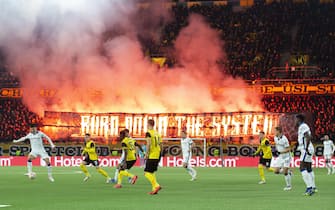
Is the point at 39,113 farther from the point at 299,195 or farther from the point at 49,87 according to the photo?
the point at 299,195

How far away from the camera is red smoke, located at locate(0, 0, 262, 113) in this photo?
5472 centimetres

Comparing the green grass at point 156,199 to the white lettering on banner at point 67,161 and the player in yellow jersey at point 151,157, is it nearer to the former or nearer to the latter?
the player in yellow jersey at point 151,157

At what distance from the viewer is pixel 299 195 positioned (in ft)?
66.6

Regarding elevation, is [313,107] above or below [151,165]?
above

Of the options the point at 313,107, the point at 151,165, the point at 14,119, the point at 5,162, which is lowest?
the point at 5,162

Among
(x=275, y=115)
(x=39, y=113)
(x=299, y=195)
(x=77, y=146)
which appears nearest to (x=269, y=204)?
(x=299, y=195)

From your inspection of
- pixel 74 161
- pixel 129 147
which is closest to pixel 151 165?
pixel 129 147

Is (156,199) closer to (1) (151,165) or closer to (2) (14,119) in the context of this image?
A: (1) (151,165)

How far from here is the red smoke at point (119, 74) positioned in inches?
2154

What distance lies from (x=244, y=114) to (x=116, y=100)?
10537 millimetres

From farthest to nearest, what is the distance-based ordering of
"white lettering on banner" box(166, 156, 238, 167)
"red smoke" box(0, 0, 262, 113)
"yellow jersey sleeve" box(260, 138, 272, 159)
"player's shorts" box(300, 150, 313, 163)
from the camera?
"red smoke" box(0, 0, 262, 113)
"white lettering on banner" box(166, 156, 238, 167)
"yellow jersey sleeve" box(260, 138, 272, 159)
"player's shorts" box(300, 150, 313, 163)

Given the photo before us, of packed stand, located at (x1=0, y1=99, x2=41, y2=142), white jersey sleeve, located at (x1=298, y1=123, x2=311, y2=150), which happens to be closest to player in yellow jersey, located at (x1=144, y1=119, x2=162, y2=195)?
white jersey sleeve, located at (x1=298, y1=123, x2=311, y2=150)

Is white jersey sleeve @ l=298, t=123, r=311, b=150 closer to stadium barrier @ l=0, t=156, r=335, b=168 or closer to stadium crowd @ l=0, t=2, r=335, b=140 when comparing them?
stadium barrier @ l=0, t=156, r=335, b=168

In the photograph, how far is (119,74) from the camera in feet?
189
